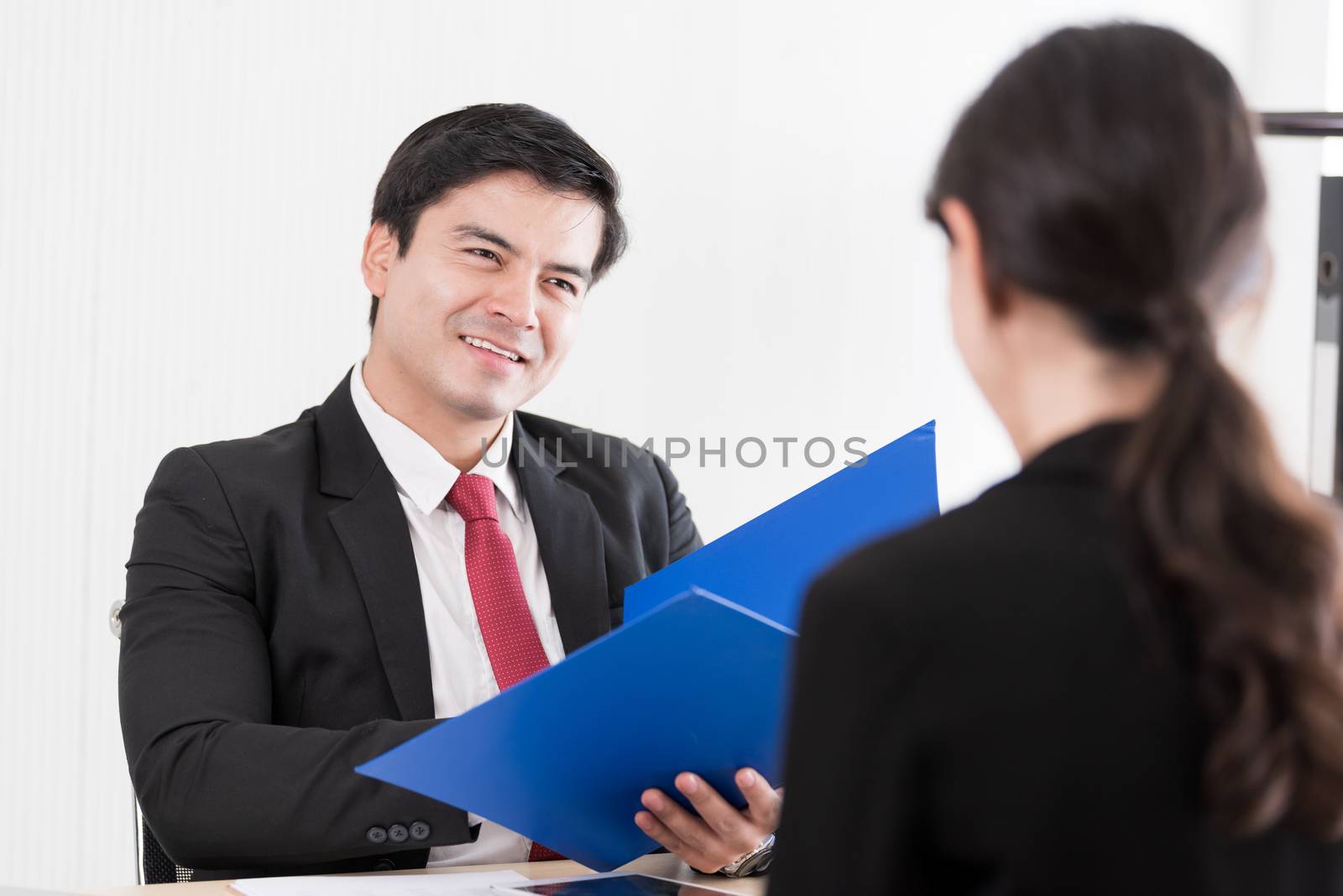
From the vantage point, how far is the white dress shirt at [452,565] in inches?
61.2

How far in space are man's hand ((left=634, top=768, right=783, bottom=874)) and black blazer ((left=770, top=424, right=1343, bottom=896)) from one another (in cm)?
58

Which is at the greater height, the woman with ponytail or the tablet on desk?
the woman with ponytail

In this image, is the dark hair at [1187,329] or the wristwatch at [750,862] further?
the wristwatch at [750,862]

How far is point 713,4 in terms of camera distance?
2863 mm

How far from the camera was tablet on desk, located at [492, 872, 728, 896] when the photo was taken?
1155 millimetres

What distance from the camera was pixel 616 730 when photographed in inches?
41.6

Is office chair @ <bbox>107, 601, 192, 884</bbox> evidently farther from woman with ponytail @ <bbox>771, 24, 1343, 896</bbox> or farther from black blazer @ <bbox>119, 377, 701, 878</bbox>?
woman with ponytail @ <bbox>771, 24, 1343, 896</bbox>

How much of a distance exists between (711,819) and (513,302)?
31.6 inches

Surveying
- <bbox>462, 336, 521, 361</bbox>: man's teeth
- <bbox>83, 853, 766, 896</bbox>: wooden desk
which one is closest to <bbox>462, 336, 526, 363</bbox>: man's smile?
<bbox>462, 336, 521, 361</bbox>: man's teeth

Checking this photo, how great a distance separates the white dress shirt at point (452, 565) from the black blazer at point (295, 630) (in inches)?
1.0

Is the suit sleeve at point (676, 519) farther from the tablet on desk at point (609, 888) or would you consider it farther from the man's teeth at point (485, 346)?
the tablet on desk at point (609, 888)

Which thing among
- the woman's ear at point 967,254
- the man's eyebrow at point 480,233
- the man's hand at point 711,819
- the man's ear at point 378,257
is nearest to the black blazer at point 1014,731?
the woman's ear at point 967,254

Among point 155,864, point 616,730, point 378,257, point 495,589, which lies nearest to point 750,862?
point 616,730

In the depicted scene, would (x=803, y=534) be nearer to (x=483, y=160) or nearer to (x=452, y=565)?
(x=452, y=565)
